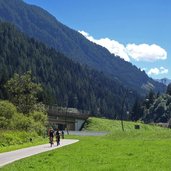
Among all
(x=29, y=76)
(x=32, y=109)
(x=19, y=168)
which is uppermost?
(x=29, y=76)

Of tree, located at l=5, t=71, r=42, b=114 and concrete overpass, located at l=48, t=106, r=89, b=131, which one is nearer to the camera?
tree, located at l=5, t=71, r=42, b=114

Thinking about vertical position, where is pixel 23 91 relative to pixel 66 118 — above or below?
above

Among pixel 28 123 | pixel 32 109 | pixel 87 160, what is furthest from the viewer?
pixel 32 109

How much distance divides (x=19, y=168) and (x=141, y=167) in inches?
262

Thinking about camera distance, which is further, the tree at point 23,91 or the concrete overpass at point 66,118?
the concrete overpass at point 66,118

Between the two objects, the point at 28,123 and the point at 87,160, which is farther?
the point at 28,123

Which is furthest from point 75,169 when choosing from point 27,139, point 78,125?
point 78,125

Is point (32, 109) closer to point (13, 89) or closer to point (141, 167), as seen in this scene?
point (13, 89)

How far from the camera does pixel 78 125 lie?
144625mm

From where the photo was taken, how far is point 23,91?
89.1 metres

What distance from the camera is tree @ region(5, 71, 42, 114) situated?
8819 cm

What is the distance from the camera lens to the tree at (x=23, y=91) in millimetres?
88188

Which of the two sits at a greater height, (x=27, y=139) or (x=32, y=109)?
(x=32, y=109)

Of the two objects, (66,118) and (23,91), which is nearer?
(23,91)
